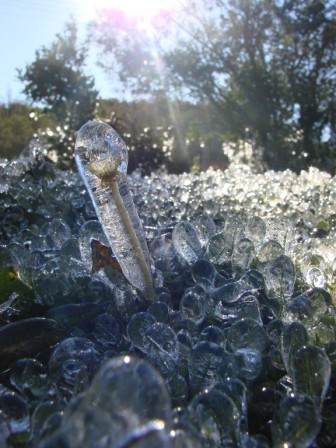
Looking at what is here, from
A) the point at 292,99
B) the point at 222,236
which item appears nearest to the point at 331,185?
the point at 222,236

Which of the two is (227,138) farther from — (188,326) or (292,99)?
(188,326)

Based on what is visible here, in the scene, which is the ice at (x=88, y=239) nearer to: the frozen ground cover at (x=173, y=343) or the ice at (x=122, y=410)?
the frozen ground cover at (x=173, y=343)

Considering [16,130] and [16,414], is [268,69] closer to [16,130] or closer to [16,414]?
[16,130]

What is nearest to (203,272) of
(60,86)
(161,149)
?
(161,149)

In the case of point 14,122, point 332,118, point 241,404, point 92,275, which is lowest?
point 332,118

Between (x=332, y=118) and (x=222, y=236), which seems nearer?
(x=222, y=236)

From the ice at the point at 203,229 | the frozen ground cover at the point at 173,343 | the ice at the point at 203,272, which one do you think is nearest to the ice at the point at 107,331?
the frozen ground cover at the point at 173,343

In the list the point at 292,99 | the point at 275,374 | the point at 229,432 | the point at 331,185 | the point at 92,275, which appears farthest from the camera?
the point at 292,99
